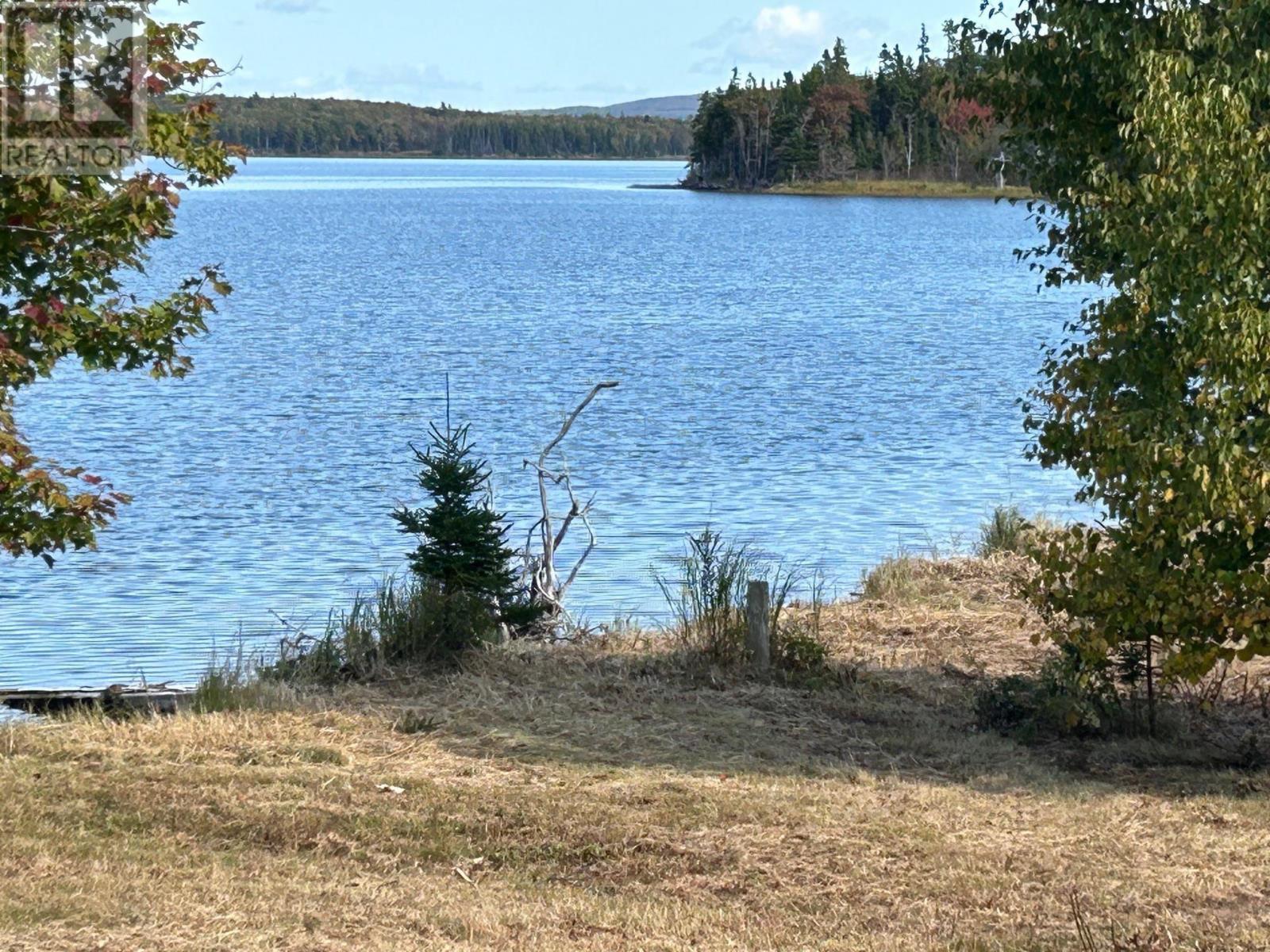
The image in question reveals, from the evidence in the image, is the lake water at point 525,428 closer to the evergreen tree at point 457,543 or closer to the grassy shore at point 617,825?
the evergreen tree at point 457,543

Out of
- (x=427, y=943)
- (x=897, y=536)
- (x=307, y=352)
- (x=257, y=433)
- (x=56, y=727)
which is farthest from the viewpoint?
(x=307, y=352)

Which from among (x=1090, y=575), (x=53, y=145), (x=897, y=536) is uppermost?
(x=53, y=145)

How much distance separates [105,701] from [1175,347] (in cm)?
646

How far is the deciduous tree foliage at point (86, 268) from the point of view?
7.38 m

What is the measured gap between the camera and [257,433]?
81.1 feet

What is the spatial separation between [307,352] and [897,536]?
21035 millimetres

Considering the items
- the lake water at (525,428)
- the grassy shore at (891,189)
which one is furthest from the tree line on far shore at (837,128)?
A: the lake water at (525,428)

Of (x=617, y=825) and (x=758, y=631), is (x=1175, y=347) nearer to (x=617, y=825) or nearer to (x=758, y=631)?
(x=758, y=631)

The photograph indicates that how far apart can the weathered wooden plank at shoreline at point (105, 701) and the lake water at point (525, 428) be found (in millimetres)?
1972

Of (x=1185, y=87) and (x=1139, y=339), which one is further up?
(x=1185, y=87)

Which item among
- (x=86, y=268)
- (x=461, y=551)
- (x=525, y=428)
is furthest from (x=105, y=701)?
(x=525, y=428)

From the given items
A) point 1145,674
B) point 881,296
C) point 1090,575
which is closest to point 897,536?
point 1145,674

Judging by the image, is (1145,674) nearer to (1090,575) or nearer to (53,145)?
(1090,575)

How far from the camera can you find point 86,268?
7.88 m
